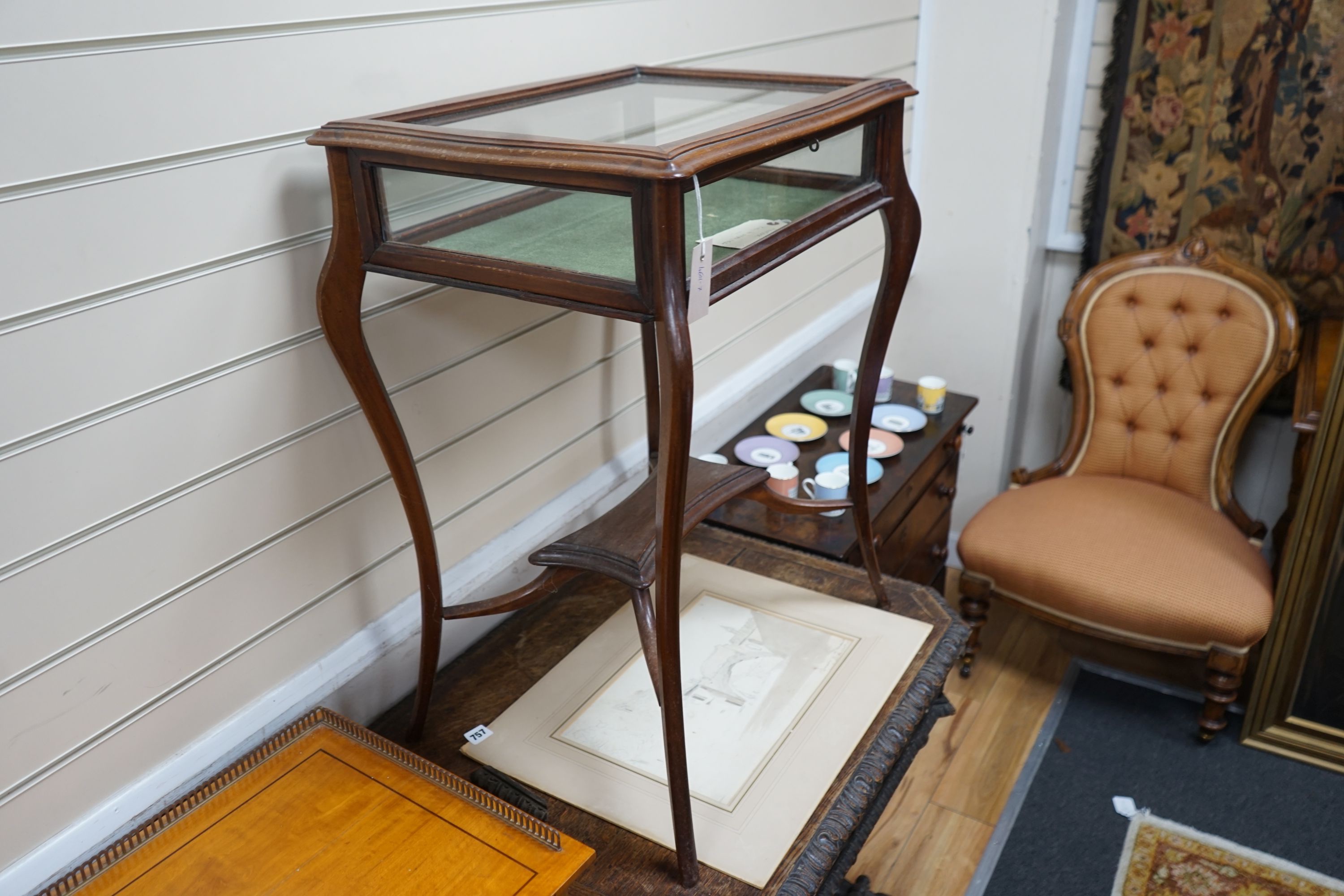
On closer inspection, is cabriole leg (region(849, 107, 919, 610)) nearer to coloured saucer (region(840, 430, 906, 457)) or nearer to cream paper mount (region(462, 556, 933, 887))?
cream paper mount (region(462, 556, 933, 887))

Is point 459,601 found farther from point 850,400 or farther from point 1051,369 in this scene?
point 1051,369

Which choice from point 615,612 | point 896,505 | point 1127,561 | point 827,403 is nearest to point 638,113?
point 615,612

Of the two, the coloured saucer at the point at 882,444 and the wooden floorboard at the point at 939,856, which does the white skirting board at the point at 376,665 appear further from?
the wooden floorboard at the point at 939,856

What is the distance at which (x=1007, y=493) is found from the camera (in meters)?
2.73

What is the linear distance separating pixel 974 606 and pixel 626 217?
1949 mm

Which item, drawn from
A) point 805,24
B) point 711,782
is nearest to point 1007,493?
point 805,24

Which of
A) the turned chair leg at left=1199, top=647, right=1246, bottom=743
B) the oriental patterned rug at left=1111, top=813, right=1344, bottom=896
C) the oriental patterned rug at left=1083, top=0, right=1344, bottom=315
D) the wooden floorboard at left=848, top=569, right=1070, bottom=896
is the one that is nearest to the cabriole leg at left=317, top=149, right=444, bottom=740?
the wooden floorboard at left=848, top=569, right=1070, bottom=896

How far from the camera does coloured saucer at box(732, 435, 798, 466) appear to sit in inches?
88.2

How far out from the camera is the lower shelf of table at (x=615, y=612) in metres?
1.25

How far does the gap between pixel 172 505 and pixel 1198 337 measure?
8.11 ft

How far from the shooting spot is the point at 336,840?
1.14 metres

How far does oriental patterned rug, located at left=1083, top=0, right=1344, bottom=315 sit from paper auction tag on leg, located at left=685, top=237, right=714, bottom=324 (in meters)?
2.20

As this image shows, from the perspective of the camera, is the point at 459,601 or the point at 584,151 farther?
the point at 459,601

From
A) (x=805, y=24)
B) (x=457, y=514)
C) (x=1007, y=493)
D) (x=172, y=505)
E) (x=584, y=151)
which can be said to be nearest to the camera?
(x=584, y=151)
